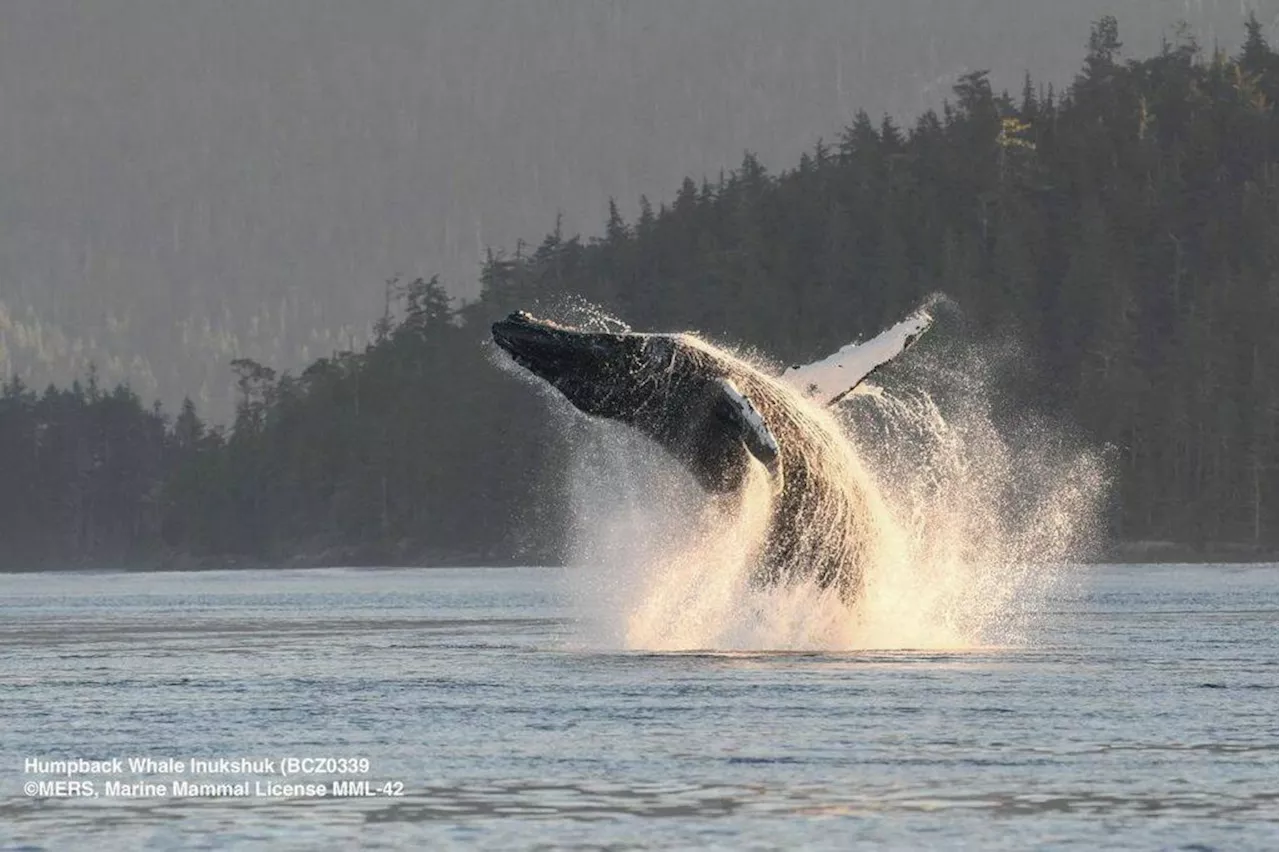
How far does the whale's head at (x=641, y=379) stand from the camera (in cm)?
4369

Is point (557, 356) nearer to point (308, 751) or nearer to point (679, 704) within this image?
point (679, 704)

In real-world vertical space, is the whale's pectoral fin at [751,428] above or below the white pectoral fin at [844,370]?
below

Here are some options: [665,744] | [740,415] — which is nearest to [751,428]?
[740,415]

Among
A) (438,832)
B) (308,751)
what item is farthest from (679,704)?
(438,832)

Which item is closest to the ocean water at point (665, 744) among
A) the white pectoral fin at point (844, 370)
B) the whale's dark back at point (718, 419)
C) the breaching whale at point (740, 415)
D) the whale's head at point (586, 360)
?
the breaching whale at point (740, 415)

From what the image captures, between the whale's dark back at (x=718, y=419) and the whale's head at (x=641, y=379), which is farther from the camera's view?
the whale's dark back at (x=718, y=419)

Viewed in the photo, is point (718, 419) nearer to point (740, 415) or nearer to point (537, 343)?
point (740, 415)

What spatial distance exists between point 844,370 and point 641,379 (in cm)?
595

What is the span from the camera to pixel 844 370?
48.8 metres

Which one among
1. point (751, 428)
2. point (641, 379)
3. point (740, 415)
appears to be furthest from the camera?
point (641, 379)

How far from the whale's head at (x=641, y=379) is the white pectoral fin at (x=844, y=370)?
3.57 metres

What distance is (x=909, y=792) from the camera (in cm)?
2967

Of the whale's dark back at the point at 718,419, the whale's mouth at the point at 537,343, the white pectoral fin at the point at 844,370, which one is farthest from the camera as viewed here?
the white pectoral fin at the point at 844,370

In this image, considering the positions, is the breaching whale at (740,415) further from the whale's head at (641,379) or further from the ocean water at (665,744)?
the ocean water at (665,744)
